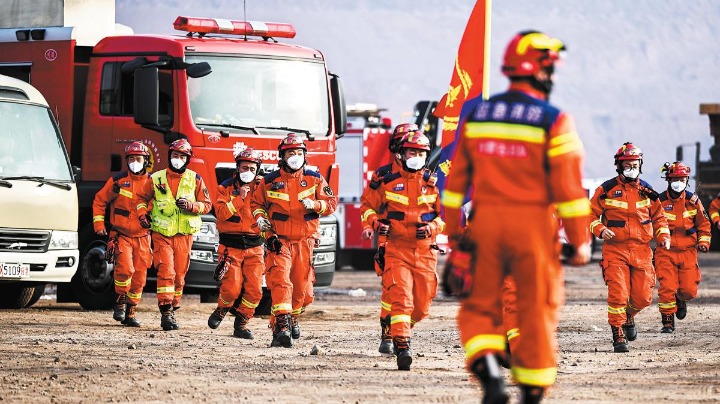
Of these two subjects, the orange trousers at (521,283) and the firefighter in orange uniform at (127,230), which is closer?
the orange trousers at (521,283)

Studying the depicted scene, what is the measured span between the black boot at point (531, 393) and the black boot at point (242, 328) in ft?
25.4

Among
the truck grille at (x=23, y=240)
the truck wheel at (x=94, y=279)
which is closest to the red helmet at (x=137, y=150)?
the truck grille at (x=23, y=240)

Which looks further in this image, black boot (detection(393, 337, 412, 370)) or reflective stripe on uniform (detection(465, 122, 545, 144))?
black boot (detection(393, 337, 412, 370))

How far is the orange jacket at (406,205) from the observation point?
1255 centimetres

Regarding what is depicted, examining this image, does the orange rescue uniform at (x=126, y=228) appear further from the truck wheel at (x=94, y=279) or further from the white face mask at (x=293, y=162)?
the white face mask at (x=293, y=162)

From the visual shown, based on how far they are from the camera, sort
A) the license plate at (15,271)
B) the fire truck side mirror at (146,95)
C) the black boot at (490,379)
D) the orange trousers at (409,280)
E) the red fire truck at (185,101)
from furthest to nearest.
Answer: the red fire truck at (185,101) < the fire truck side mirror at (146,95) < the license plate at (15,271) < the orange trousers at (409,280) < the black boot at (490,379)

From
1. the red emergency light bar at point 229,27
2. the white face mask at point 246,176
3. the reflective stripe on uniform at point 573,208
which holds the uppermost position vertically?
the red emergency light bar at point 229,27

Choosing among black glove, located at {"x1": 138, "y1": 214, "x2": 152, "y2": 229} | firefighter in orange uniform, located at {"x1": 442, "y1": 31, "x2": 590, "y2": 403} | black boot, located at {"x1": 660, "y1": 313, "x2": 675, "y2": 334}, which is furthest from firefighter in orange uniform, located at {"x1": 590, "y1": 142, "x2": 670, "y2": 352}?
firefighter in orange uniform, located at {"x1": 442, "y1": 31, "x2": 590, "y2": 403}

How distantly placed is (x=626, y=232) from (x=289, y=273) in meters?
3.01

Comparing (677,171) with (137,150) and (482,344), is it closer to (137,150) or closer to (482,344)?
(137,150)

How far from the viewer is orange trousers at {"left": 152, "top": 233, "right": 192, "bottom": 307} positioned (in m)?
16.2

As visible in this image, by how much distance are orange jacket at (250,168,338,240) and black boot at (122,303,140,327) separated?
2849mm

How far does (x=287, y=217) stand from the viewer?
1430 centimetres

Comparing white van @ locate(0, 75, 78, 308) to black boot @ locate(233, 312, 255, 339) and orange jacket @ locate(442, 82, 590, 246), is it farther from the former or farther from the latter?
orange jacket @ locate(442, 82, 590, 246)
